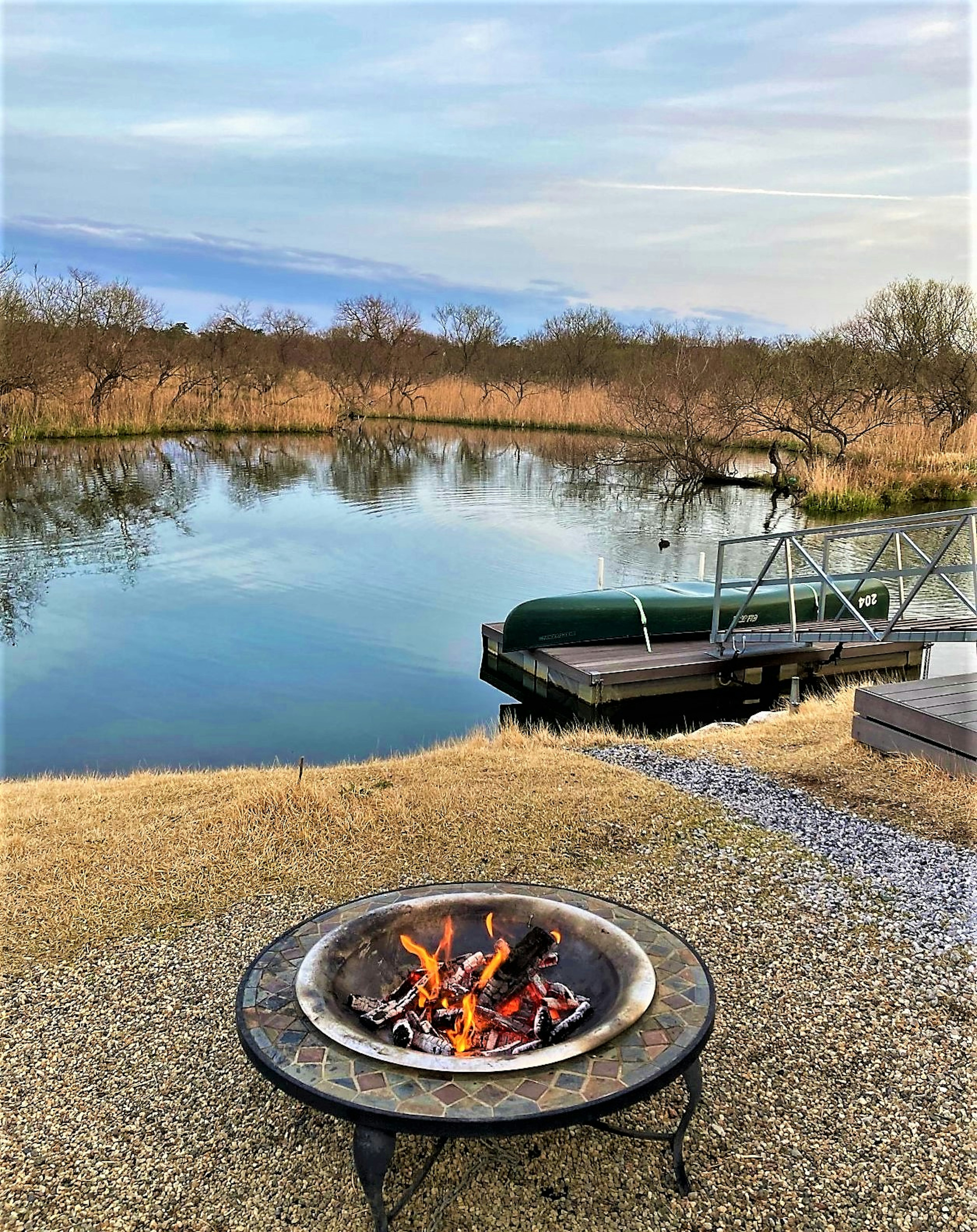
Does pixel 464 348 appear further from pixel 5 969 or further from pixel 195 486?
pixel 5 969

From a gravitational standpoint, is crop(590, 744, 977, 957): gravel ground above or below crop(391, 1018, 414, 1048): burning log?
below

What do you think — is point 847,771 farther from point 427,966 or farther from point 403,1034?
point 403,1034

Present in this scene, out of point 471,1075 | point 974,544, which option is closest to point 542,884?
point 471,1075

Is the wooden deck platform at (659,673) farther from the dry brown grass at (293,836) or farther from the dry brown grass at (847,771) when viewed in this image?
the dry brown grass at (293,836)

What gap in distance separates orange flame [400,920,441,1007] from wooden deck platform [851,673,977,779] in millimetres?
3744

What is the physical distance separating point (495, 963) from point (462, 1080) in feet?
1.96

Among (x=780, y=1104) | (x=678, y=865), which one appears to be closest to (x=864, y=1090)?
(x=780, y=1104)

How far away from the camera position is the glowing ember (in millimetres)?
2783

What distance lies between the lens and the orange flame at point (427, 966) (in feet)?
9.66

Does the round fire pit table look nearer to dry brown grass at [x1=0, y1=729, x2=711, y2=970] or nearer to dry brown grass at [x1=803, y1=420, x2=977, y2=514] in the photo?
dry brown grass at [x1=0, y1=729, x2=711, y2=970]

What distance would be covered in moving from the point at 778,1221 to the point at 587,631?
8580 mm

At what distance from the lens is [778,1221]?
2.61 meters

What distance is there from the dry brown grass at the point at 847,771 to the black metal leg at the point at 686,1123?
9.65ft

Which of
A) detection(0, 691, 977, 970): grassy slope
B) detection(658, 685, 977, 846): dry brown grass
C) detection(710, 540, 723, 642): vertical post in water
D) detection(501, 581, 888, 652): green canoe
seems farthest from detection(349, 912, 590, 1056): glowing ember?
detection(501, 581, 888, 652): green canoe
